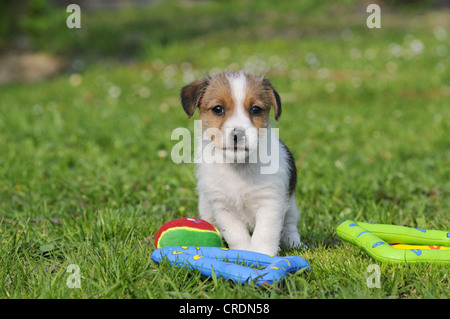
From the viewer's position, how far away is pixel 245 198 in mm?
3510

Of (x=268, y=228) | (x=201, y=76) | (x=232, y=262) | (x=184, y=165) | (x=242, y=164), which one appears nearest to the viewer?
(x=232, y=262)

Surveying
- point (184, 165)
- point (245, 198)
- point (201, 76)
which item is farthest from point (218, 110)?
point (201, 76)

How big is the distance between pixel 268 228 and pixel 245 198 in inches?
10.2

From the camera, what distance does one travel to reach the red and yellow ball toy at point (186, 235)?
3.36 metres

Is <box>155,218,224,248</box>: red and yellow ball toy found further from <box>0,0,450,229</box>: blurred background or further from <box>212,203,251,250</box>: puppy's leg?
<box>0,0,450,229</box>: blurred background

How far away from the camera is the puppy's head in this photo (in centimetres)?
321

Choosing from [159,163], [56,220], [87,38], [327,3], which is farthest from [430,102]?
[327,3]

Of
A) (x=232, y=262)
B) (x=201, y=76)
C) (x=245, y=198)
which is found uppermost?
(x=201, y=76)

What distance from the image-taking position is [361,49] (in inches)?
529

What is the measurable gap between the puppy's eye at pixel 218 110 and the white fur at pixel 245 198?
11cm

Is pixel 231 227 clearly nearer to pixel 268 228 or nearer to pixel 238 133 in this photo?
pixel 268 228

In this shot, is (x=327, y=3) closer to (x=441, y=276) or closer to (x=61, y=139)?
(x=61, y=139)

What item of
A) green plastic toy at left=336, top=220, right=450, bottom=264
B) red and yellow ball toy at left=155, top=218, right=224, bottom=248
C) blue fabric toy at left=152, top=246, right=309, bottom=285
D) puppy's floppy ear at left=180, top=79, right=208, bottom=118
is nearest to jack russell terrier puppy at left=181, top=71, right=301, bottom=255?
puppy's floppy ear at left=180, top=79, right=208, bottom=118

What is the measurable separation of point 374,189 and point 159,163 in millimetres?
2404
